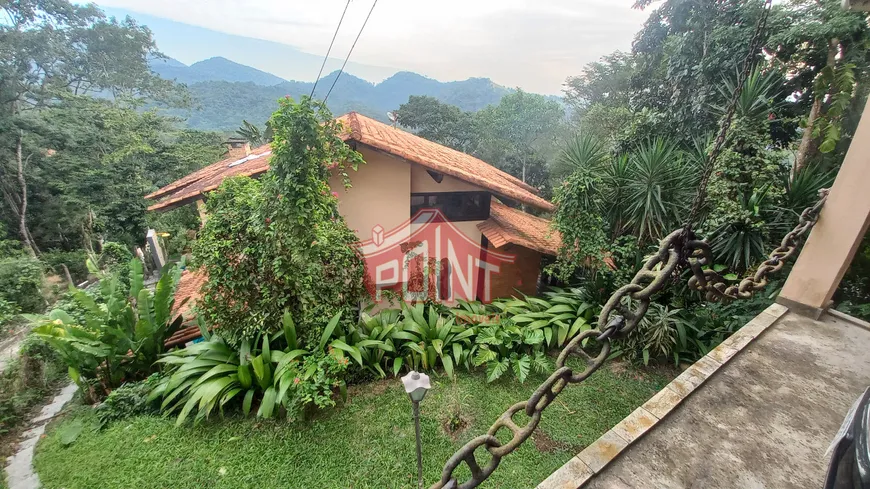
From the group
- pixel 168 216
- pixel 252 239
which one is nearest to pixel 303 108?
pixel 252 239

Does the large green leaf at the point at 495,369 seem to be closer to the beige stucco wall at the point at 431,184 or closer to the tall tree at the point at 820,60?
the beige stucco wall at the point at 431,184

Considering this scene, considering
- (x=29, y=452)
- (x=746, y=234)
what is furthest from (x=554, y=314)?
(x=29, y=452)

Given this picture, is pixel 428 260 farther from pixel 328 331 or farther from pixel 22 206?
pixel 22 206

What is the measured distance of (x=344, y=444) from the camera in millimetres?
4066

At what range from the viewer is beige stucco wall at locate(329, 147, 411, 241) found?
20.4ft

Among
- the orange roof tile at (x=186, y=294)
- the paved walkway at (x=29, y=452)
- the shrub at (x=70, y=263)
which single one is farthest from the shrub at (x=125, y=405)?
the shrub at (x=70, y=263)

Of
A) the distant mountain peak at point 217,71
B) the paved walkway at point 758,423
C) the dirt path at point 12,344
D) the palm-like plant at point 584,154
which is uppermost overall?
the distant mountain peak at point 217,71

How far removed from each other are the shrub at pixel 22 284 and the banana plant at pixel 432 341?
13530mm

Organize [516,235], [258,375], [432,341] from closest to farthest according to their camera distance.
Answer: [258,375] → [432,341] → [516,235]

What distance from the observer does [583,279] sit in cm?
605

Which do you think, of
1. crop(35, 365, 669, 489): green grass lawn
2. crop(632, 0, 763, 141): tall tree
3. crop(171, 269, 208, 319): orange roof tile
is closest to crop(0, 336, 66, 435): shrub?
crop(35, 365, 669, 489): green grass lawn

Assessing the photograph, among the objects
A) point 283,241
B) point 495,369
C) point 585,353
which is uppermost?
point 585,353

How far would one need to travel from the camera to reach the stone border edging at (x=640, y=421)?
1776 millimetres

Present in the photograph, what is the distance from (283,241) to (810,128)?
27.3 ft
